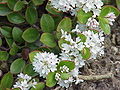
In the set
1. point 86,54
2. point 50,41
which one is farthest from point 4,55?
point 86,54

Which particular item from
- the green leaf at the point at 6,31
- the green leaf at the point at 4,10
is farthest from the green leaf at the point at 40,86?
the green leaf at the point at 4,10

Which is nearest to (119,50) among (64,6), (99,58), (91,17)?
(99,58)

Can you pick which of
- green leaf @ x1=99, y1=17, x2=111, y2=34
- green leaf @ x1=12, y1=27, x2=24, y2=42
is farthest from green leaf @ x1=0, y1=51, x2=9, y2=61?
green leaf @ x1=99, y1=17, x2=111, y2=34

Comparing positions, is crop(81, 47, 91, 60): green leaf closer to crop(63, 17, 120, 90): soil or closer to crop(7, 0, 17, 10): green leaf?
crop(63, 17, 120, 90): soil

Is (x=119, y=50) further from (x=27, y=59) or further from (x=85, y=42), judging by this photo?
(x=27, y=59)

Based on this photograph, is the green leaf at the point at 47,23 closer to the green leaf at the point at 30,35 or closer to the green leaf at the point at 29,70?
the green leaf at the point at 30,35

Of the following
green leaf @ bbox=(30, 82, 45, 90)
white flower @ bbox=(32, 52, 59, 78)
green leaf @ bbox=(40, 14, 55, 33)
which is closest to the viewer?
white flower @ bbox=(32, 52, 59, 78)

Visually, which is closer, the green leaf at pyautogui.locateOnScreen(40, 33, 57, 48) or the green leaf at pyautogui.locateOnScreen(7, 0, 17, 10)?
the green leaf at pyautogui.locateOnScreen(40, 33, 57, 48)

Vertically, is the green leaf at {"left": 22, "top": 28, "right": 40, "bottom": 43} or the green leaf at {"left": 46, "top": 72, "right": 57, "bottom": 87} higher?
the green leaf at {"left": 22, "top": 28, "right": 40, "bottom": 43}
